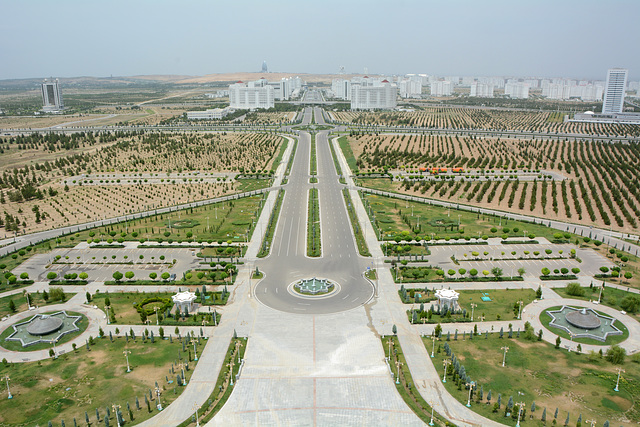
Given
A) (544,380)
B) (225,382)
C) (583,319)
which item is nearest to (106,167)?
(225,382)

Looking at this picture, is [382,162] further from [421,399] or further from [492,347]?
[421,399]

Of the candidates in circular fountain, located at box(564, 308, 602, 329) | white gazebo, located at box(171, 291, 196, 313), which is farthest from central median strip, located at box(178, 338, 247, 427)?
circular fountain, located at box(564, 308, 602, 329)

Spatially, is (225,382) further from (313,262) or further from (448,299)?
(313,262)

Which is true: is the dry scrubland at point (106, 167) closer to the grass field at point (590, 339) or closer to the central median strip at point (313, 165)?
the central median strip at point (313, 165)

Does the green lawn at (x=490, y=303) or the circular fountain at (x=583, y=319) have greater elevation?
the circular fountain at (x=583, y=319)

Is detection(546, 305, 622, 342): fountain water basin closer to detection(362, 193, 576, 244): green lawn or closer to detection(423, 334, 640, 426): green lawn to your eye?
detection(423, 334, 640, 426): green lawn

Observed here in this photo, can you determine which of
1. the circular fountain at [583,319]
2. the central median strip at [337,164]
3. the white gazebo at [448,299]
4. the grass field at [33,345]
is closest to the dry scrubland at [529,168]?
the central median strip at [337,164]
